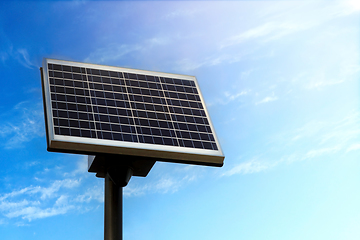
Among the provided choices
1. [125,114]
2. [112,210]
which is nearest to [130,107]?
[125,114]

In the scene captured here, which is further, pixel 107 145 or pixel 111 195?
pixel 111 195

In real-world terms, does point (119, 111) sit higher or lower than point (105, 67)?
lower

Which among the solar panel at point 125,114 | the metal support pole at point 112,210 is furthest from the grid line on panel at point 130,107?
the metal support pole at point 112,210

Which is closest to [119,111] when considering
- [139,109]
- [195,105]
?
[139,109]

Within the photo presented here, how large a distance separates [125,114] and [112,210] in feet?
9.12

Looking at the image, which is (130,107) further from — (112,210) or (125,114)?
(112,210)

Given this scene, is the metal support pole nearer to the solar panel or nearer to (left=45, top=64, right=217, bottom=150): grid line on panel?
the solar panel

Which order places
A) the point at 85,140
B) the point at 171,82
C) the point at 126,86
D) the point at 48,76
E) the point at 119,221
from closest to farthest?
the point at 85,140 → the point at 119,221 → the point at 48,76 → the point at 126,86 → the point at 171,82

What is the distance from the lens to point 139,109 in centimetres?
1415

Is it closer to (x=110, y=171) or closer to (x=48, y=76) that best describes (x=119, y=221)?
(x=110, y=171)

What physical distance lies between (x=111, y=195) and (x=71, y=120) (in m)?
2.48

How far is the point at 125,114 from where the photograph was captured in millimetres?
13711

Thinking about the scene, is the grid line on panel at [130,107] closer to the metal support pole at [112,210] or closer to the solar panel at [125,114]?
the solar panel at [125,114]

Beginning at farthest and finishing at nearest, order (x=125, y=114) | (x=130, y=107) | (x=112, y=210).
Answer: (x=130, y=107) < (x=125, y=114) < (x=112, y=210)
